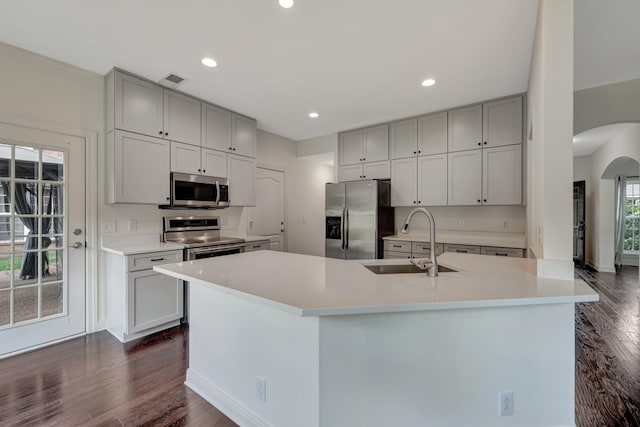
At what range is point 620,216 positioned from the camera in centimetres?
582

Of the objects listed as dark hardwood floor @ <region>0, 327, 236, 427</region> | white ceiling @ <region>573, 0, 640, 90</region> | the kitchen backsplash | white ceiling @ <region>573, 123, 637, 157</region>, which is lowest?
dark hardwood floor @ <region>0, 327, 236, 427</region>

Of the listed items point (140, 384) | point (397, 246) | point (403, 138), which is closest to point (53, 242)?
point (140, 384)

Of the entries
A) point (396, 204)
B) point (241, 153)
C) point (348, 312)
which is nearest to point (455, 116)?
point (396, 204)

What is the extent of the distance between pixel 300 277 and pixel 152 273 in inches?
76.3

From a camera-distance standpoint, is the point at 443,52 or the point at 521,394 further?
the point at 443,52

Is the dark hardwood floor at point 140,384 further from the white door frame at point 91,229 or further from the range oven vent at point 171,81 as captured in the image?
the range oven vent at point 171,81

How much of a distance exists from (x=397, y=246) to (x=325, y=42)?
104 inches

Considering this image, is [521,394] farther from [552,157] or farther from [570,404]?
[552,157]

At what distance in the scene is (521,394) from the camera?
4.42 ft

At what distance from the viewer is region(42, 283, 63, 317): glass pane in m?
2.52

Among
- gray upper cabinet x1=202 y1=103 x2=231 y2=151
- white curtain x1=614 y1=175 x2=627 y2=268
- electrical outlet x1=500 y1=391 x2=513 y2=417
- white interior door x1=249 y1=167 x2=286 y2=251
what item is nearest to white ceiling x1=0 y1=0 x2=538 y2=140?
gray upper cabinet x1=202 y1=103 x2=231 y2=151

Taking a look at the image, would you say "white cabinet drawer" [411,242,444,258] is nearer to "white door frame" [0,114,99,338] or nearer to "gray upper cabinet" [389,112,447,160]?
"gray upper cabinet" [389,112,447,160]

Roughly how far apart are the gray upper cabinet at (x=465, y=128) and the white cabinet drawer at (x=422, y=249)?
1.33 m

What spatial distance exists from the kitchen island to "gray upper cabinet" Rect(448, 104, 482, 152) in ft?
8.60
